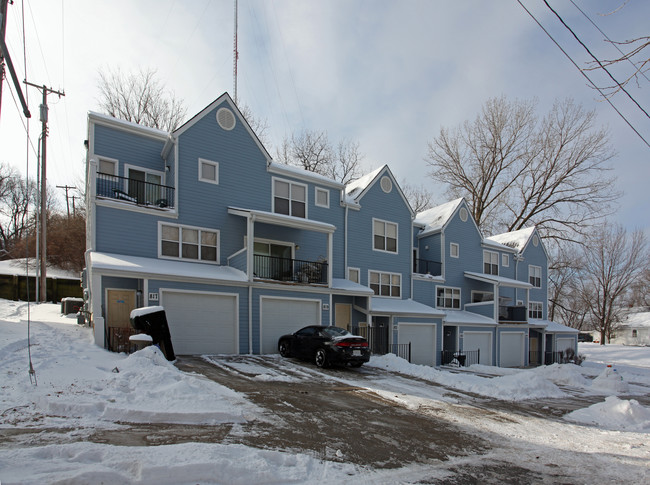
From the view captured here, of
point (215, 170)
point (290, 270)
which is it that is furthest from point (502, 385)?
point (215, 170)

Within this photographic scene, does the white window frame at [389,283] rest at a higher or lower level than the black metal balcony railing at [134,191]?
lower

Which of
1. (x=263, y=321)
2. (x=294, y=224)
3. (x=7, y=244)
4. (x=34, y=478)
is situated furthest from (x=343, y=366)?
(x=7, y=244)

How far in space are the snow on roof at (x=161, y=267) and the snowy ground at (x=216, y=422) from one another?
2.57 metres

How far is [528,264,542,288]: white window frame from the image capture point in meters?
36.4

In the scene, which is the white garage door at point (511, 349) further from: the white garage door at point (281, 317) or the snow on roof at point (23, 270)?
the snow on roof at point (23, 270)

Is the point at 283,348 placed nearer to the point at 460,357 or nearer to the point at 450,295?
the point at 460,357

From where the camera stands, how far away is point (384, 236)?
26062 millimetres

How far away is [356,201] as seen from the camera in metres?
24.7

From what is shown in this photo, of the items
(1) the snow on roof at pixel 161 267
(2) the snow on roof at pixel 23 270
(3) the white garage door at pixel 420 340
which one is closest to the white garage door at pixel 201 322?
(1) the snow on roof at pixel 161 267

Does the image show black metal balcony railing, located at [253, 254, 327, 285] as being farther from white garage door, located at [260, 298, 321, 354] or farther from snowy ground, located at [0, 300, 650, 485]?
snowy ground, located at [0, 300, 650, 485]

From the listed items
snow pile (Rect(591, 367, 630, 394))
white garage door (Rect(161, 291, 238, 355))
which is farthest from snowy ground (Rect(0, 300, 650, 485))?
white garage door (Rect(161, 291, 238, 355))

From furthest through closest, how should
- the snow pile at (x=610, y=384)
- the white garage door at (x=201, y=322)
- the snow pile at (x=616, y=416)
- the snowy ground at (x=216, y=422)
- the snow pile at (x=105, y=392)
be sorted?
the white garage door at (x=201, y=322) < the snow pile at (x=610, y=384) < the snow pile at (x=616, y=416) < the snow pile at (x=105, y=392) < the snowy ground at (x=216, y=422)

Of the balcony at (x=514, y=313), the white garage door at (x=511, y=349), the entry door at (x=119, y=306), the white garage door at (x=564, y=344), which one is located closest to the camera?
the entry door at (x=119, y=306)

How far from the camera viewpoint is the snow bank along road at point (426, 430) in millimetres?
6043
